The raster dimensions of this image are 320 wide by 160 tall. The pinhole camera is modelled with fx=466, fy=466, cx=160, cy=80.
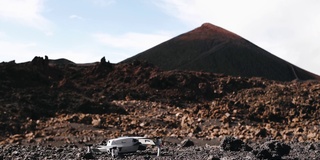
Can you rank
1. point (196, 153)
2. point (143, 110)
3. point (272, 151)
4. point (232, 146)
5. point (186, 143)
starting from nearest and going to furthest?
point (272, 151), point (196, 153), point (232, 146), point (186, 143), point (143, 110)

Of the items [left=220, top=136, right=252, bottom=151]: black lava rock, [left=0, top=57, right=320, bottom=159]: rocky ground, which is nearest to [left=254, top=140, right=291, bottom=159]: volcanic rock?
[left=0, top=57, right=320, bottom=159]: rocky ground

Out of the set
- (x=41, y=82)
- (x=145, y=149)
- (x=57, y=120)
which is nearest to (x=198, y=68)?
(x=41, y=82)

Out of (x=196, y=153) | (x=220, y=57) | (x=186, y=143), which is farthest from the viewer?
(x=220, y=57)

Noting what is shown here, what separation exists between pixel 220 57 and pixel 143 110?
4757cm

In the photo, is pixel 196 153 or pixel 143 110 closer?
pixel 196 153

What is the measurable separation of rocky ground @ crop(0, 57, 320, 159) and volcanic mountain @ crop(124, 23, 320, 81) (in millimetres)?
28755

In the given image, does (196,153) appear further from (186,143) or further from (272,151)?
(186,143)

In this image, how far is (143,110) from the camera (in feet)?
101

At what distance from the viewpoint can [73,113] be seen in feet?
92.6

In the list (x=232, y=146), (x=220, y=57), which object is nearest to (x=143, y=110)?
(x=232, y=146)

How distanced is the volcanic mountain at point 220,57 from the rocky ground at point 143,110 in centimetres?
2875

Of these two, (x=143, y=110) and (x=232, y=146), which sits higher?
(x=143, y=110)

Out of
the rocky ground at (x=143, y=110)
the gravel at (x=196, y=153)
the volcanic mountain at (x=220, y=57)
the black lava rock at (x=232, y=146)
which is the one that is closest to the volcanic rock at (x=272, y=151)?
the gravel at (x=196, y=153)

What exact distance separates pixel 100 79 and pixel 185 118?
53.7ft
